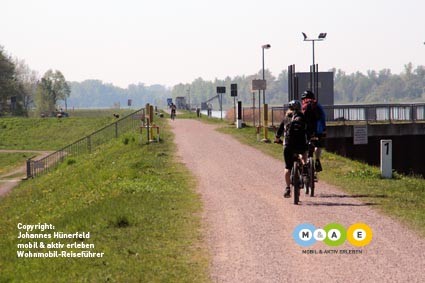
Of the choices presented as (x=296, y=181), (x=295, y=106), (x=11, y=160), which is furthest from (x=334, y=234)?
(x=11, y=160)

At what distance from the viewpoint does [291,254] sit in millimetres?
8703

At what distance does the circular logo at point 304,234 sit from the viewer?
30.8 feet

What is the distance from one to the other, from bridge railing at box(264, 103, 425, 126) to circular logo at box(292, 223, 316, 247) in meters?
28.5

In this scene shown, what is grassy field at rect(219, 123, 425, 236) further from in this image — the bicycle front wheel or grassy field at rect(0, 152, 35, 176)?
grassy field at rect(0, 152, 35, 176)

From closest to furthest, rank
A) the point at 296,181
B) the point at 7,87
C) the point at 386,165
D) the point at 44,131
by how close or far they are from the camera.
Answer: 1. the point at 296,181
2. the point at 386,165
3. the point at 44,131
4. the point at 7,87

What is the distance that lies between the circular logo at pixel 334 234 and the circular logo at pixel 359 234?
0.31 ft

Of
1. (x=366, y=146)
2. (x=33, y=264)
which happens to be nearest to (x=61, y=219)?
(x=33, y=264)

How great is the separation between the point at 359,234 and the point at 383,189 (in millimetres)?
4800

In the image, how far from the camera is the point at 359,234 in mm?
9781

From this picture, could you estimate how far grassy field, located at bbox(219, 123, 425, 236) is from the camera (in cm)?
1137

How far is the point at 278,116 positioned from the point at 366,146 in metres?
8.08

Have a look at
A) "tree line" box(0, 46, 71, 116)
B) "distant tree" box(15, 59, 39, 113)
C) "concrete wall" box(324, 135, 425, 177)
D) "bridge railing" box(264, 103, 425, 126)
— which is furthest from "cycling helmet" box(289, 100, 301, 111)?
"distant tree" box(15, 59, 39, 113)

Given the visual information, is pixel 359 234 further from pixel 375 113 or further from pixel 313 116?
pixel 375 113

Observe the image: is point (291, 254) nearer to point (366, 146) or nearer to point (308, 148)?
point (308, 148)
